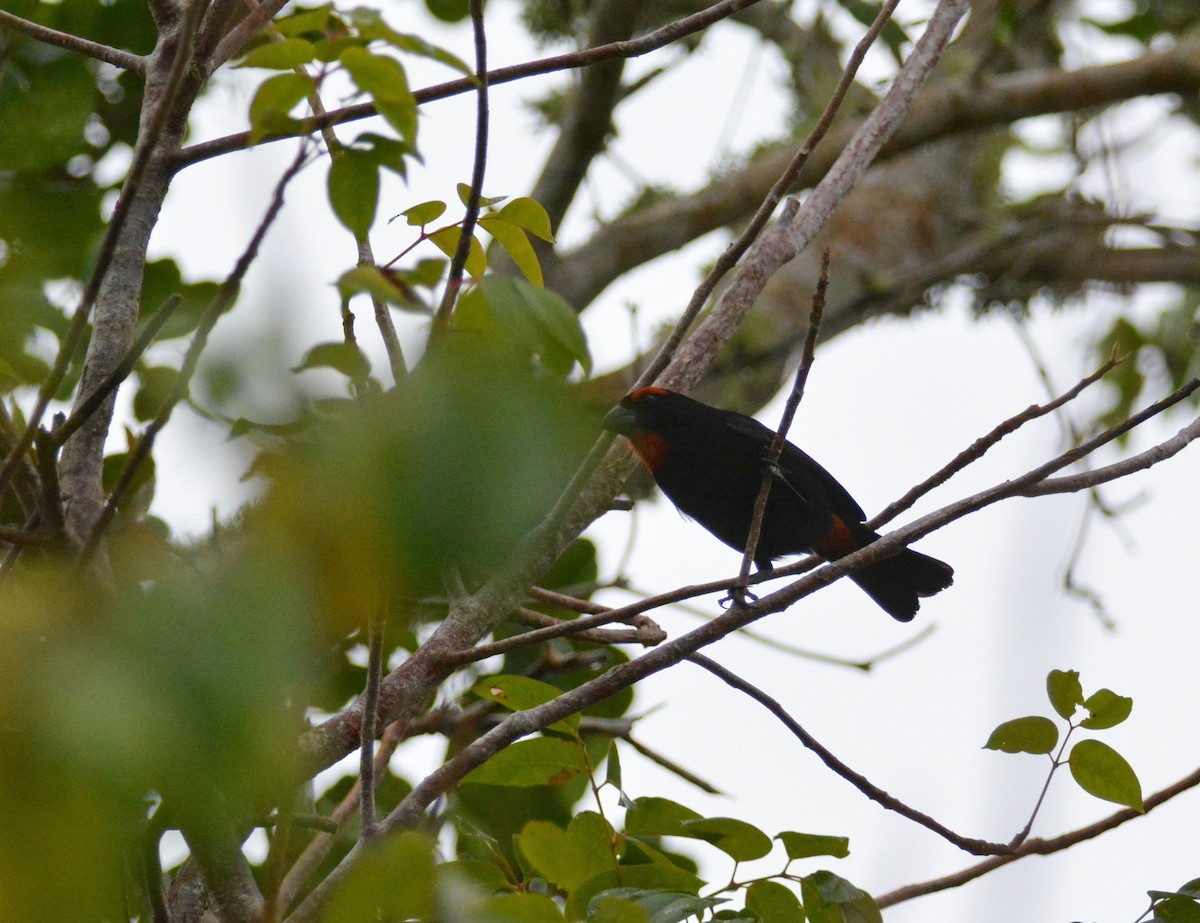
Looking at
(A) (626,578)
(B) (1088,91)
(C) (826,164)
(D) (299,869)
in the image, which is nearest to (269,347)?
(D) (299,869)

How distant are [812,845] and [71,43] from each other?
1.74 m

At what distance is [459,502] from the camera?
0.73 m

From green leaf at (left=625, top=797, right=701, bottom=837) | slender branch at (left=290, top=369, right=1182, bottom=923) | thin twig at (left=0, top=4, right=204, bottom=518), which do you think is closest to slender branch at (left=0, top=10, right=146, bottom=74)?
thin twig at (left=0, top=4, right=204, bottom=518)

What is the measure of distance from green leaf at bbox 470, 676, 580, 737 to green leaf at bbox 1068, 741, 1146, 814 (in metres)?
0.79

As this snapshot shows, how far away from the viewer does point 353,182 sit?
1213 mm

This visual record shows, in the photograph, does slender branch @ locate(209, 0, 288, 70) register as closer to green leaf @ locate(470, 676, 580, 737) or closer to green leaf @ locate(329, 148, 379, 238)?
green leaf @ locate(329, 148, 379, 238)

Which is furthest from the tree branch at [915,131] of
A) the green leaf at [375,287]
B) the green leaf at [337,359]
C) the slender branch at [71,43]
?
the green leaf at [337,359]

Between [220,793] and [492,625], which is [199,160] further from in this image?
[220,793]

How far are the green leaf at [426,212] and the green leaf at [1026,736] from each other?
3.76 ft

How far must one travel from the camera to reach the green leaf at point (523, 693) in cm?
→ 199

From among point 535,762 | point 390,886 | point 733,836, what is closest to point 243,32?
point 535,762

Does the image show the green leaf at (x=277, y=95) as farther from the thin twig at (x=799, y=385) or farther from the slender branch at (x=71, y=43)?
the slender branch at (x=71, y=43)

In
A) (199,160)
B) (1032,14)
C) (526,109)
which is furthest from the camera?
(526,109)

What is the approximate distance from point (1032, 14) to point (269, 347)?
533 cm
